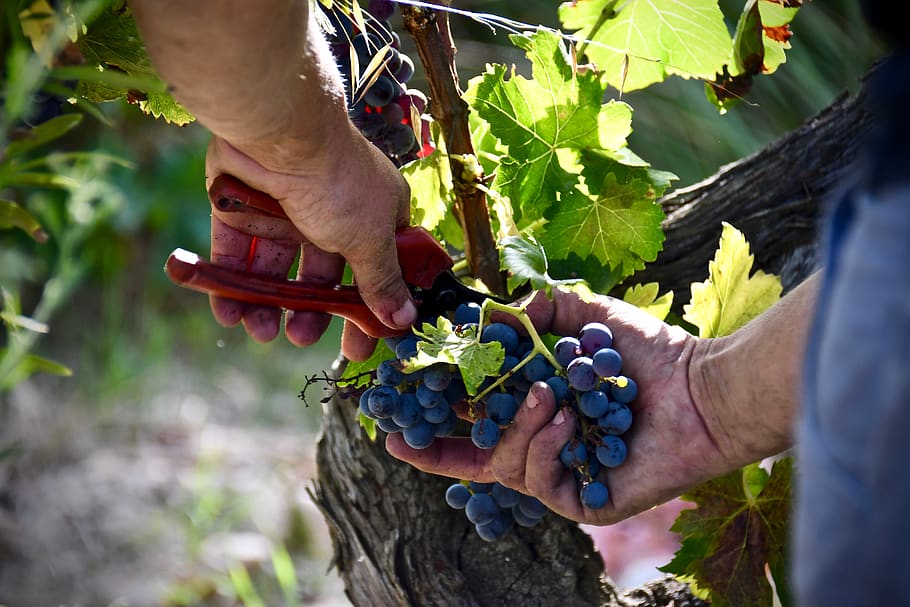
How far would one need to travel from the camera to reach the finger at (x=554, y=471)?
0.80 meters

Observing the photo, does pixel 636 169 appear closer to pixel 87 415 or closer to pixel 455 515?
pixel 455 515

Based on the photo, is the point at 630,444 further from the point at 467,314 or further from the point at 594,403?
the point at 467,314

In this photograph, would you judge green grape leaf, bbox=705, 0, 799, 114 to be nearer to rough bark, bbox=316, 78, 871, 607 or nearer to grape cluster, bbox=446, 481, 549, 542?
rough bark, bbox=316, 78, 871, 607

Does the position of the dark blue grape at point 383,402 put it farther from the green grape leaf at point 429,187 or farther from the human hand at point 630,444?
the green grape leaf at point 429,187

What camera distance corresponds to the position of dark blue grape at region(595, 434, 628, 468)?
81 centimetres

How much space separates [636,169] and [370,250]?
294 mm

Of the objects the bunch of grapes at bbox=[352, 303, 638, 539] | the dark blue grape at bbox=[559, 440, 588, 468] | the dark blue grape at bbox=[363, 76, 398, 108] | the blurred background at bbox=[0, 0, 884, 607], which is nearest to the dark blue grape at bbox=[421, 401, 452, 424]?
the bunch of grapes at bbox=[352, 303, 638, 539]

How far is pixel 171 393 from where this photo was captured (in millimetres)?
2736

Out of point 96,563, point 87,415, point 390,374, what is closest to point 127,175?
point 87,415

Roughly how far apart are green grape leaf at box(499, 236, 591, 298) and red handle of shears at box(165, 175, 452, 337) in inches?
3.7

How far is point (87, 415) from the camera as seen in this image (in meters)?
2.52

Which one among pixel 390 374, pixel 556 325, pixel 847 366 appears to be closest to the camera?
pixel 847 366

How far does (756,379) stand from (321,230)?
1.29ft

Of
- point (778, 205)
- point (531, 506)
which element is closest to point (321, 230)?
point (531, 506)
